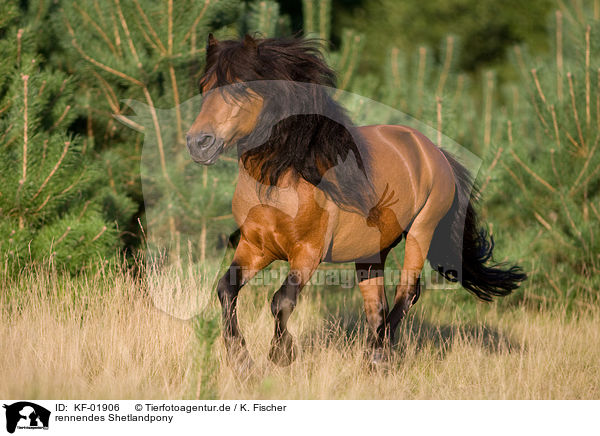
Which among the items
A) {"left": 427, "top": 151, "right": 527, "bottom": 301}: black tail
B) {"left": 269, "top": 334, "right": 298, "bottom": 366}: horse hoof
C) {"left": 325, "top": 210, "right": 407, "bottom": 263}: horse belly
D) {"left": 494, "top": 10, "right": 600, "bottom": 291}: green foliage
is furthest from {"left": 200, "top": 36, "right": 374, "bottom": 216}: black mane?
{"left": 494, "top": 10, "right": 600, "bottom": 291}: green foliage

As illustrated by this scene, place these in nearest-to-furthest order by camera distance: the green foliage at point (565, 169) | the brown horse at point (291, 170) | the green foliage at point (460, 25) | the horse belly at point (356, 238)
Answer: the brown horse at point (291, 170) < the horse belly at point (356, 238) < the green foliage at point (565, 169) < the green foliage at point (460, 25)

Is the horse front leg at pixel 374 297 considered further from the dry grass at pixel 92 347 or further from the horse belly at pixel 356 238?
the dry grass at pixel 92 347

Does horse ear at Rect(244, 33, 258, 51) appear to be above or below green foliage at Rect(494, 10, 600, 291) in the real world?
above

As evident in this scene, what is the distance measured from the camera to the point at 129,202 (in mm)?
6441

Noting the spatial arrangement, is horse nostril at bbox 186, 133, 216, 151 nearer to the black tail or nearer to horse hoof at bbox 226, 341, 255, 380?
horse hoof at bbox 226, 341, 255, 380

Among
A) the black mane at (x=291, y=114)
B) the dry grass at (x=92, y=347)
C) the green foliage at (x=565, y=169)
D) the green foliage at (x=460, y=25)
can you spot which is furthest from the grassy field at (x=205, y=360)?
the green foliage at (x=460, y=25)

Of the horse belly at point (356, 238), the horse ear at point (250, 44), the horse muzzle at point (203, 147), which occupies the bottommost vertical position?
the horse belly at point (356, 238)

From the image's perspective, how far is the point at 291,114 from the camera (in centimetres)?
341

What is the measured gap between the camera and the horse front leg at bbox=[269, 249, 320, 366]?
3510 millimetres

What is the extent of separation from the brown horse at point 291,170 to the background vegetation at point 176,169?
81 cm
